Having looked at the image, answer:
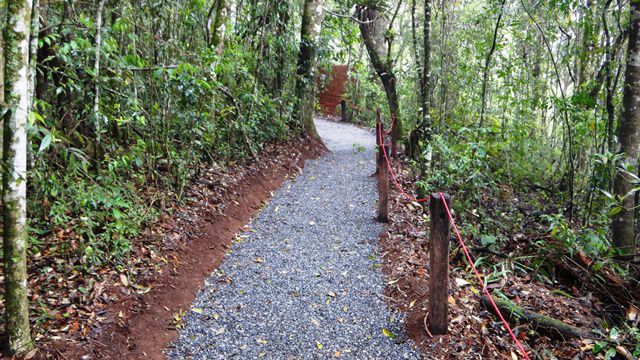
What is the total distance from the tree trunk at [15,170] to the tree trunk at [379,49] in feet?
33.0

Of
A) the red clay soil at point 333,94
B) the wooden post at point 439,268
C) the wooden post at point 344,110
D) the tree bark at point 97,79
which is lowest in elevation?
the wooden post at point 439,268

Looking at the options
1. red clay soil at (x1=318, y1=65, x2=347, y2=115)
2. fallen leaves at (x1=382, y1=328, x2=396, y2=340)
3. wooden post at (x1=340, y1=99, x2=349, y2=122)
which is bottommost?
fallen leaves at (x1=382, y1=328, x2=396, y2=340)

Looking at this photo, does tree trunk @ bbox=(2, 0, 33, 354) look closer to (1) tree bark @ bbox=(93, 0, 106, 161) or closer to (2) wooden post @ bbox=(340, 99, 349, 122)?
(1) tree bark @ bbox=(93, 0, 106, 161)

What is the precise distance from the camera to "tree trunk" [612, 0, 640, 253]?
17.4ft

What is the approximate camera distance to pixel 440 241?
3793mm

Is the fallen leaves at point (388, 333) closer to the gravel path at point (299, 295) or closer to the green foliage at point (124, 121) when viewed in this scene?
the gravel path at point (299, 295)

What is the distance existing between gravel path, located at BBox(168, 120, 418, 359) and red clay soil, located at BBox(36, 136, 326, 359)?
0.57ft

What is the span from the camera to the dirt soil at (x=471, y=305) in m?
3.91

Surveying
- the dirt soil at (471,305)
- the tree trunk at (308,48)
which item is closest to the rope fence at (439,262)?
the dirt soil at (471,305)

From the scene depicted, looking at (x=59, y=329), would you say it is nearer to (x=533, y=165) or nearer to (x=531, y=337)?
(x=531, y=337)

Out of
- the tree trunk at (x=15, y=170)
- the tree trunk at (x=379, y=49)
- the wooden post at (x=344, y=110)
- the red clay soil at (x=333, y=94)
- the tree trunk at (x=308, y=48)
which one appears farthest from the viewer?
the red clay soil at (x=333, y=94)

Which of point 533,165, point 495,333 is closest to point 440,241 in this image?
point 495,333

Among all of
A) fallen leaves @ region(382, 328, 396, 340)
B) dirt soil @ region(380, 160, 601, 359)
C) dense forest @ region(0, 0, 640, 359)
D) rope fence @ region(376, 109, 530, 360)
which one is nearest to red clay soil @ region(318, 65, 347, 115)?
dense forest @ region(0, 0, 640, 359)

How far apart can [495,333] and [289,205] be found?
14.2 feet
